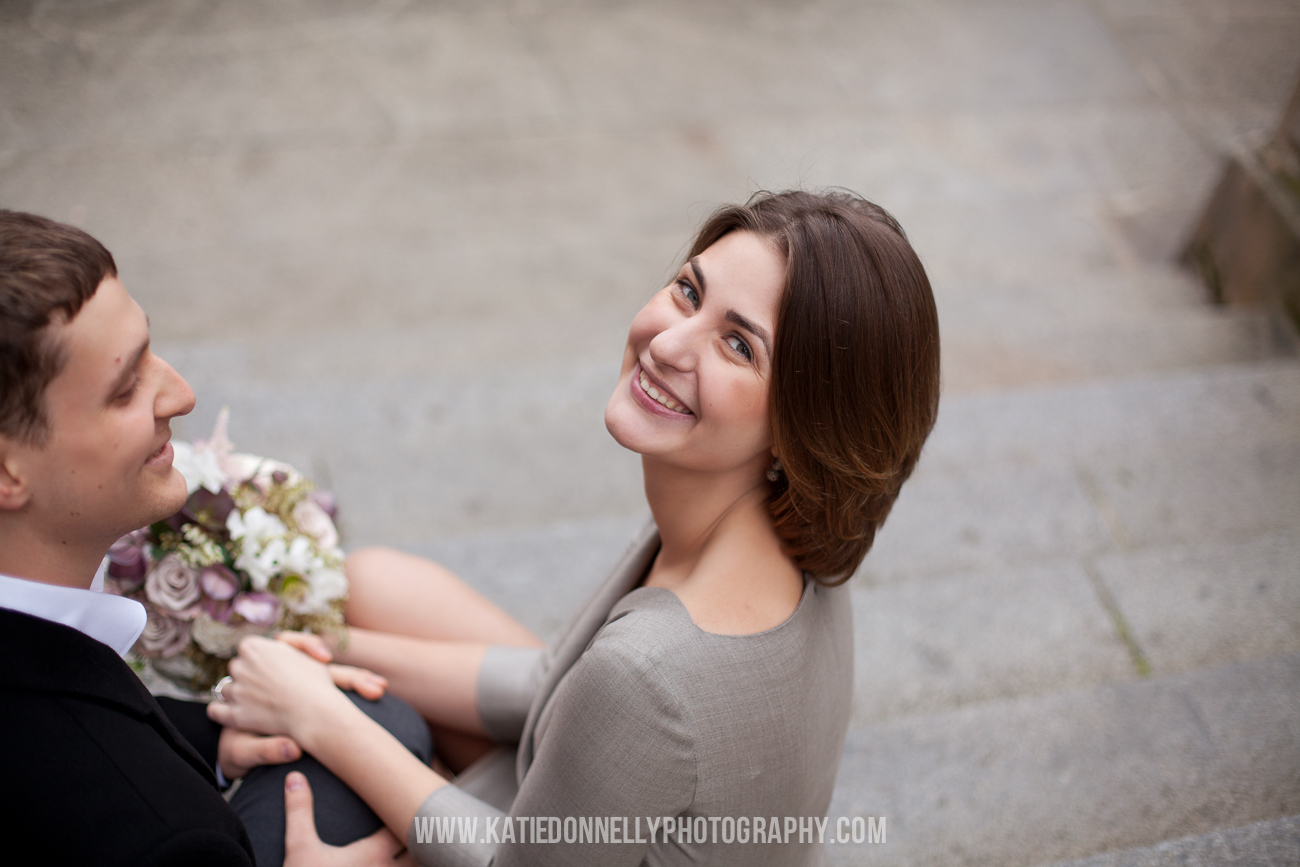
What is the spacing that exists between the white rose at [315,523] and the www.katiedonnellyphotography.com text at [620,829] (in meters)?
0.73

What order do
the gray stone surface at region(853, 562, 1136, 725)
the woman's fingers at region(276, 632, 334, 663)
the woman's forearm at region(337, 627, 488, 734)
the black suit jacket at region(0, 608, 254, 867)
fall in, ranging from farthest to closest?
the gray stone surface at region(853, 562, 1136, 725) → the woman's forearm at region(337, 627, 488, 734) → the woman's fingers at region(276, 632, 334, 663) → the black suit jacket at region(0, 608, 254, 867)

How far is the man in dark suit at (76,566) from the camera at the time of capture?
1.27m

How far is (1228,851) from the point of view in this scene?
75.6 inches

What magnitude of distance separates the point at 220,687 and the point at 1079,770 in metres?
2.09

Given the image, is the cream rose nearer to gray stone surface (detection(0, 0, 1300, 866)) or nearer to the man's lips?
the man's lips

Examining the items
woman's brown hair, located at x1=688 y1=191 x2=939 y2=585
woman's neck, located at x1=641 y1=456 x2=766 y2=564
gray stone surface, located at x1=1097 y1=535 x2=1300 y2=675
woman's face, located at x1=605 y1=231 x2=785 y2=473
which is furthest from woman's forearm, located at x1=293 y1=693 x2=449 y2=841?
gray stone surface, located at x1=1097 y1=535 x2=1300 y2=675

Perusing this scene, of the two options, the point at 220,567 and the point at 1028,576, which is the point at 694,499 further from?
the point at 1028,576

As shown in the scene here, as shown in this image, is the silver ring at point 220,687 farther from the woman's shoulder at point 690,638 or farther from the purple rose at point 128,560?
the woman's shoulder at point 690,638

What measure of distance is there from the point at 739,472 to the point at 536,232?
4505mm

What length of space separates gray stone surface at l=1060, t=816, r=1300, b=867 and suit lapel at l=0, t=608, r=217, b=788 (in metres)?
1.83

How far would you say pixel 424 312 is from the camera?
5.36 meters

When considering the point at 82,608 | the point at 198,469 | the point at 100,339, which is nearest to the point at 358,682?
the point at 198,469

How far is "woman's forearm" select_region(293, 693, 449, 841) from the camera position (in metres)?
1.91

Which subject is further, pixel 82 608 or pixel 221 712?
pixel 221 712
